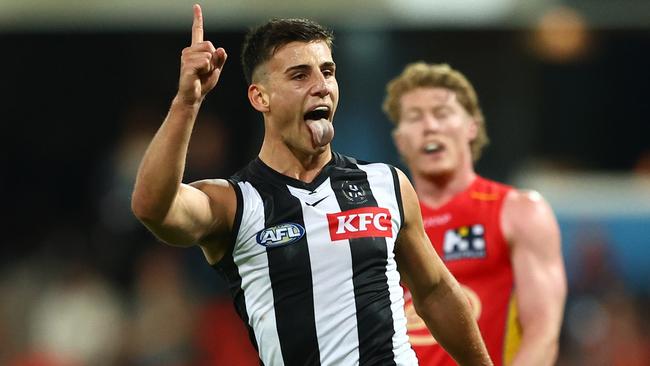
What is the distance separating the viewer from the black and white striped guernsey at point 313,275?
4336 millimetres

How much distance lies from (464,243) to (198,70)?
263cm

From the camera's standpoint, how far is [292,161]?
4582 millimetres

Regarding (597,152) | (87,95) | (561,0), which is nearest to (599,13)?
(561,0)

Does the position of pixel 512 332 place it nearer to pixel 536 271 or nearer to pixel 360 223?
pixel 536 271

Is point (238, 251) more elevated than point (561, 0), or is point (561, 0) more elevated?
point (561, 0)

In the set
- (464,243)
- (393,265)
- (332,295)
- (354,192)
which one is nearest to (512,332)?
(464,243)

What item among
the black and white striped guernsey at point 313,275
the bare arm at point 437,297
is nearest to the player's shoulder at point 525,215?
the bare arm at point 437,297

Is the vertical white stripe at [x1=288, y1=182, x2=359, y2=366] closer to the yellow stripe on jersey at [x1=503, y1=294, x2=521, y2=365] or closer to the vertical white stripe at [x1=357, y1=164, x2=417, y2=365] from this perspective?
the vertical white stripe at [x1=357, y1=164, x2=417, y2=365]

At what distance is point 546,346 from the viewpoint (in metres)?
5.92

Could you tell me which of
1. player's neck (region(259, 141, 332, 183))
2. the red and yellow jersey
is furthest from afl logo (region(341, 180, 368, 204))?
the red and yellow jersey

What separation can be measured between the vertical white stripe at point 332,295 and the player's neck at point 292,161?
0.22 m

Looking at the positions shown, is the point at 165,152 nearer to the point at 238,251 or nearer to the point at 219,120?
the point at 238,251

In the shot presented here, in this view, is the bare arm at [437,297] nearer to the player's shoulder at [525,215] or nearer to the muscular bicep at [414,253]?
the muscular bicep at [414,253]

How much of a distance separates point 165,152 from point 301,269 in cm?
74
